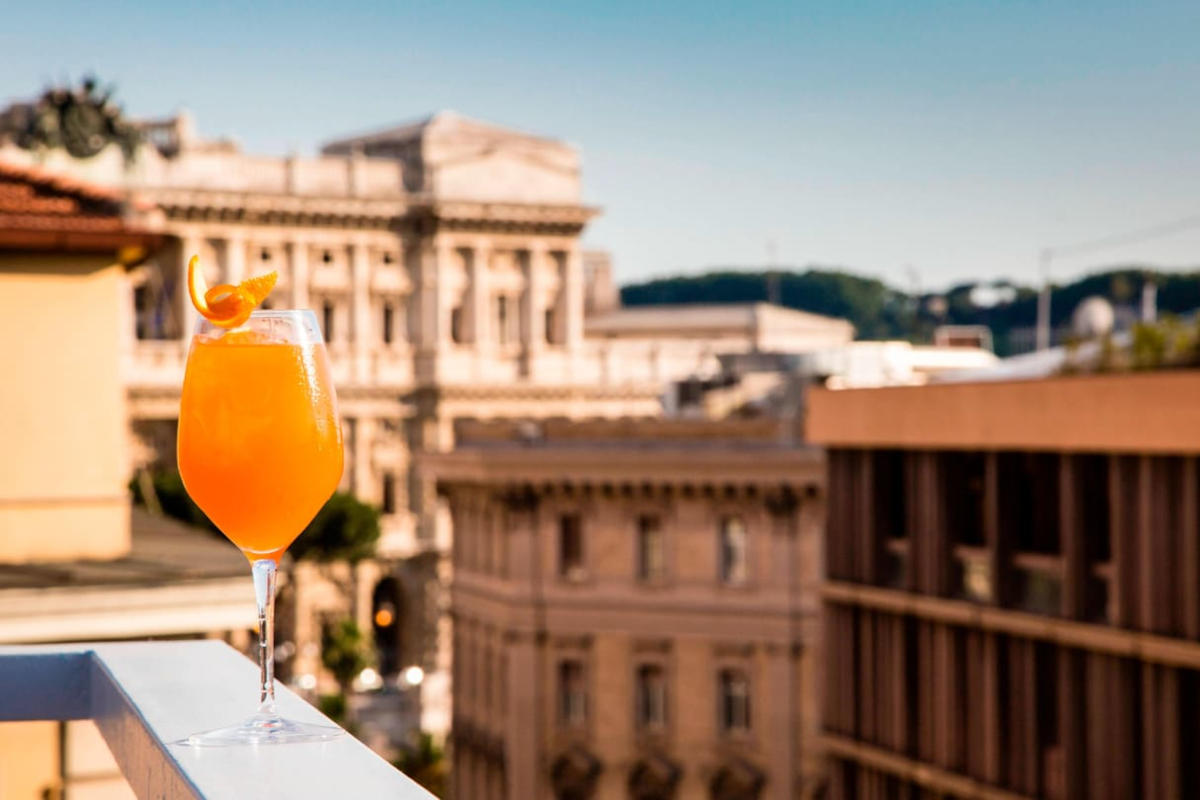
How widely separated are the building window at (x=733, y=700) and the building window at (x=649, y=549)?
2757 mm

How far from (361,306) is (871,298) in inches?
1888

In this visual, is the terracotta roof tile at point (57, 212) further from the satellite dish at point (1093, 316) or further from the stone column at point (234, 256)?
the stone column at point (234, 256)

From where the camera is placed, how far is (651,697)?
136ft

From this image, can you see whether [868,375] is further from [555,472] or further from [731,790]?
[731,790]

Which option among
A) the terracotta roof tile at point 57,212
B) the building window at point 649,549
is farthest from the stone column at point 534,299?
the terracotta roof tile at point 57,212

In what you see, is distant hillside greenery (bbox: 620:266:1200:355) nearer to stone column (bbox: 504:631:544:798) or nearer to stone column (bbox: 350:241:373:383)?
stone column (bbox: 350:241:373:383)

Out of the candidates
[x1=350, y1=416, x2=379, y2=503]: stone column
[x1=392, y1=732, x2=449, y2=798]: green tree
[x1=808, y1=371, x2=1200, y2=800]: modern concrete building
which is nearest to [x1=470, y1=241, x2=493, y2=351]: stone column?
[x1=350, y1=416, x2=379, y2=503]: stone column

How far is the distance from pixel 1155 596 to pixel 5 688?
18.8 metres

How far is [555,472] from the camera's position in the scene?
43.8 m

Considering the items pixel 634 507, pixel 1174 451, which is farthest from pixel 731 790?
pixel 1174 451

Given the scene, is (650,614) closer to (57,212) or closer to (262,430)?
(57,212)

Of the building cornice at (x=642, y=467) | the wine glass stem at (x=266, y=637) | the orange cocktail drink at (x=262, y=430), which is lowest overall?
the building cornice at (x=642, y=467)

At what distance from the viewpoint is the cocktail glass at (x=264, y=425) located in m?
2.65

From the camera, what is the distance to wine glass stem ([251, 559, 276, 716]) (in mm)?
2369
